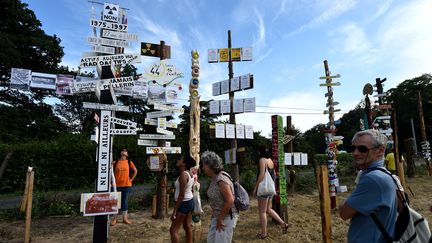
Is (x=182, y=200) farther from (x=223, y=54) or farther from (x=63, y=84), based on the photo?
(x=223, y=54)

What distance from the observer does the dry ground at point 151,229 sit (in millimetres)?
5898

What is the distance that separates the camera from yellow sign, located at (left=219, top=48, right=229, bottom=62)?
9.21 metres

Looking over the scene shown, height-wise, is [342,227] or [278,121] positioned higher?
[278,121]

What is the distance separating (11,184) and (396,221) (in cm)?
1594

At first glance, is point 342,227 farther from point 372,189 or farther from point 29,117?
point 29,117

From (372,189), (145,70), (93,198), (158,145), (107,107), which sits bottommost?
(93,198)

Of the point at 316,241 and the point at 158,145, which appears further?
the point at 158,145

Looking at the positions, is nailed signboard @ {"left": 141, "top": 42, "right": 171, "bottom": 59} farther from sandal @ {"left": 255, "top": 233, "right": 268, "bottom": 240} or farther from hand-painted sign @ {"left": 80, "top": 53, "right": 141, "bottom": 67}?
sandal @ {"left": 255, "top": 233, "right": 268, "bottom": 240}

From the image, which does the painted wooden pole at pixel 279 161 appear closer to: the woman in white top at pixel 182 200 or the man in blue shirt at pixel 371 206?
the woman in white top at pixel 182 200

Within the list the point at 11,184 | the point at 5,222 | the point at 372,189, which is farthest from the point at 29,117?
the point at 372,189

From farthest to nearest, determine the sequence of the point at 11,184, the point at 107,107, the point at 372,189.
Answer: the point at 11,184 → the point at 107,107 → the point at 372,189

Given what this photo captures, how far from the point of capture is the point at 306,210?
8172mm

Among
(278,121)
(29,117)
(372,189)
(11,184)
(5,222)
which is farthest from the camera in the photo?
(29,117)

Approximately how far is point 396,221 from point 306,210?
647cm
